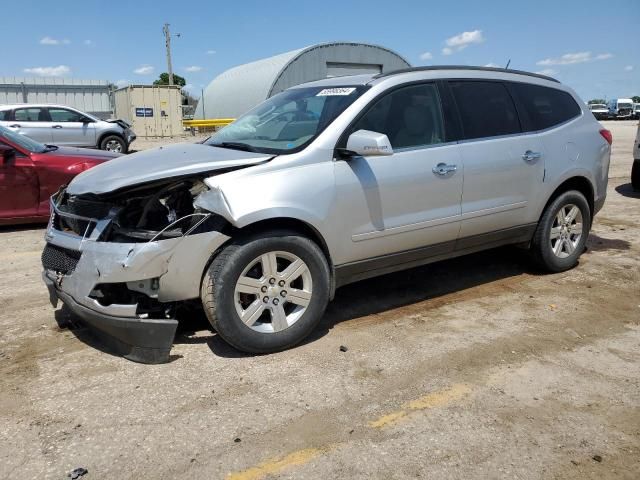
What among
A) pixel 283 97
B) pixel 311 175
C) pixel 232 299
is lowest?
pixel 232 299

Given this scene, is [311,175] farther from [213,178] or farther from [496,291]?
[496,291]

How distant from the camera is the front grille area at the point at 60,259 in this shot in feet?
11.9

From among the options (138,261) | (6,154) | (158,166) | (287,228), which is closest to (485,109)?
(287,228)

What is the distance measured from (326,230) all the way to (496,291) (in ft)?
6.61

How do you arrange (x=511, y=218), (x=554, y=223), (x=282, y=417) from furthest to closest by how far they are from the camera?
(x=554, y=223) < (x=511, y=218) < (x=282, y=417)

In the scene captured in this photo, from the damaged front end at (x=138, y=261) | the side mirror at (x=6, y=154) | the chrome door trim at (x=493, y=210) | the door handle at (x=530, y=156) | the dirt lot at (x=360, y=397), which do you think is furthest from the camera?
the side mirror at (x=6, y=154)

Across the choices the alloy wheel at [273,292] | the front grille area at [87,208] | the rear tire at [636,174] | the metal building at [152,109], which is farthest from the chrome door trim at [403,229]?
the metal building at [152,109]

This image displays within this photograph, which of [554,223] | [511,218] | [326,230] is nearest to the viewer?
[326,230]

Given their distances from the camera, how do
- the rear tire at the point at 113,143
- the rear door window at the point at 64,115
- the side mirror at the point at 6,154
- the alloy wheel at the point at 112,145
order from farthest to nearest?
the alloy wheel at the point at 112,145 → the rear tire at the point at 113,143 → the rear door window at the point at 64,115 → the side mirror at the point at 6,154

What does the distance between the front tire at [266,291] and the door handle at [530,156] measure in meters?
2.17

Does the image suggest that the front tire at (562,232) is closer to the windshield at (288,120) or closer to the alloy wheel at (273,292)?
the windshield at (288,120)

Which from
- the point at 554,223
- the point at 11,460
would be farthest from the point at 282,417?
the point at 554,223

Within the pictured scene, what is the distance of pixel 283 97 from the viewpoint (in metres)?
4.88

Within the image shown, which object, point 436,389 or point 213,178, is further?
point 213,178
